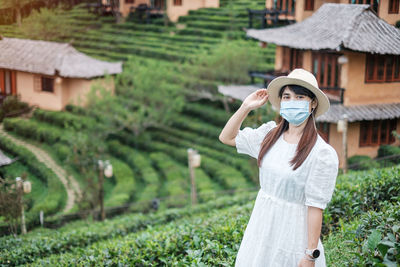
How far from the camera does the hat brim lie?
2615 mm

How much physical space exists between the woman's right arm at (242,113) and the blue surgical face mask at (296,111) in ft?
0.66

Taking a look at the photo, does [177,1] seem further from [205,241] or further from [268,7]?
[205,241]

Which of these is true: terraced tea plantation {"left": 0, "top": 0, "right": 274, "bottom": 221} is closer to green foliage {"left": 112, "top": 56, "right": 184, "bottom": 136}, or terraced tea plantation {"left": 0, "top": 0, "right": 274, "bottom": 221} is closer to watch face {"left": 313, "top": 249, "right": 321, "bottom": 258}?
green foliage {"left": 112, "top": 56, "right": 184, "bottom": 136}

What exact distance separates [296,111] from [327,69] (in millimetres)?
7304

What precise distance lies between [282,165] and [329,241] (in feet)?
4.66

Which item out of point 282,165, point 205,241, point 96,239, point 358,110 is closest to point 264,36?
point 358,110

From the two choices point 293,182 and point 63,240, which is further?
point 63,240

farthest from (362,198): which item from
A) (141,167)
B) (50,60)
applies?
(141,167)

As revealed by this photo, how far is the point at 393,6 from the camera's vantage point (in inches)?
240

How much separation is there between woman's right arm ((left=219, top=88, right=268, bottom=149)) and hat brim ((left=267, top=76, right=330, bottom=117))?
54 mm

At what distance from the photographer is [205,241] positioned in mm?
3949

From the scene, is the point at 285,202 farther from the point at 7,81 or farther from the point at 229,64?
the point at 229,64

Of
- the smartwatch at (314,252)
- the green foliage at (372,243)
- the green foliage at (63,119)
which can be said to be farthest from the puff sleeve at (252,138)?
the green foliage at (63,119)

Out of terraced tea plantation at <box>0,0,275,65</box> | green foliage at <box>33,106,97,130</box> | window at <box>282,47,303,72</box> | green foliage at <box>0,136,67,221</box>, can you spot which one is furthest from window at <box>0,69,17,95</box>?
window at <box>282,47,303,72</box>
